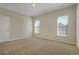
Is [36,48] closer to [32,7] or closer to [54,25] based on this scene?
[54,25]

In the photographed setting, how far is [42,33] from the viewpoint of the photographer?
→ 2.01 m

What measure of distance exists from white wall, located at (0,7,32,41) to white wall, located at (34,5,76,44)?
24 centimetres

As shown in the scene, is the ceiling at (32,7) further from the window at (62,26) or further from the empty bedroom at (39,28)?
the window at (62,26)

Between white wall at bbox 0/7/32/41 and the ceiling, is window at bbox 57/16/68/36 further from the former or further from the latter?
white wall at bbox 0/7/32/41

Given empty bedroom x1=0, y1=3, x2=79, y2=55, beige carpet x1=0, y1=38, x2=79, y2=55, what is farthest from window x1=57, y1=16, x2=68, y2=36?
→ beige carpet x1=0, y1=38, x2=79, y2=55

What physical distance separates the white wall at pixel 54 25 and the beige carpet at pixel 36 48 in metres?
0.10

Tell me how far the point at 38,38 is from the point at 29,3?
2.41 ft

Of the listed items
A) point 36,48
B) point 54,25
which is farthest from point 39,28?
point 36,48

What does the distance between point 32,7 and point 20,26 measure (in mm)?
479

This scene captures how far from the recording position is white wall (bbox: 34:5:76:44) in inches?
72.1

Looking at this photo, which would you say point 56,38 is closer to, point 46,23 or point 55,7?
point 46,23

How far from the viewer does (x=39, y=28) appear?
6.71 feet

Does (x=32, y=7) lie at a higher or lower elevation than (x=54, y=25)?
higher
